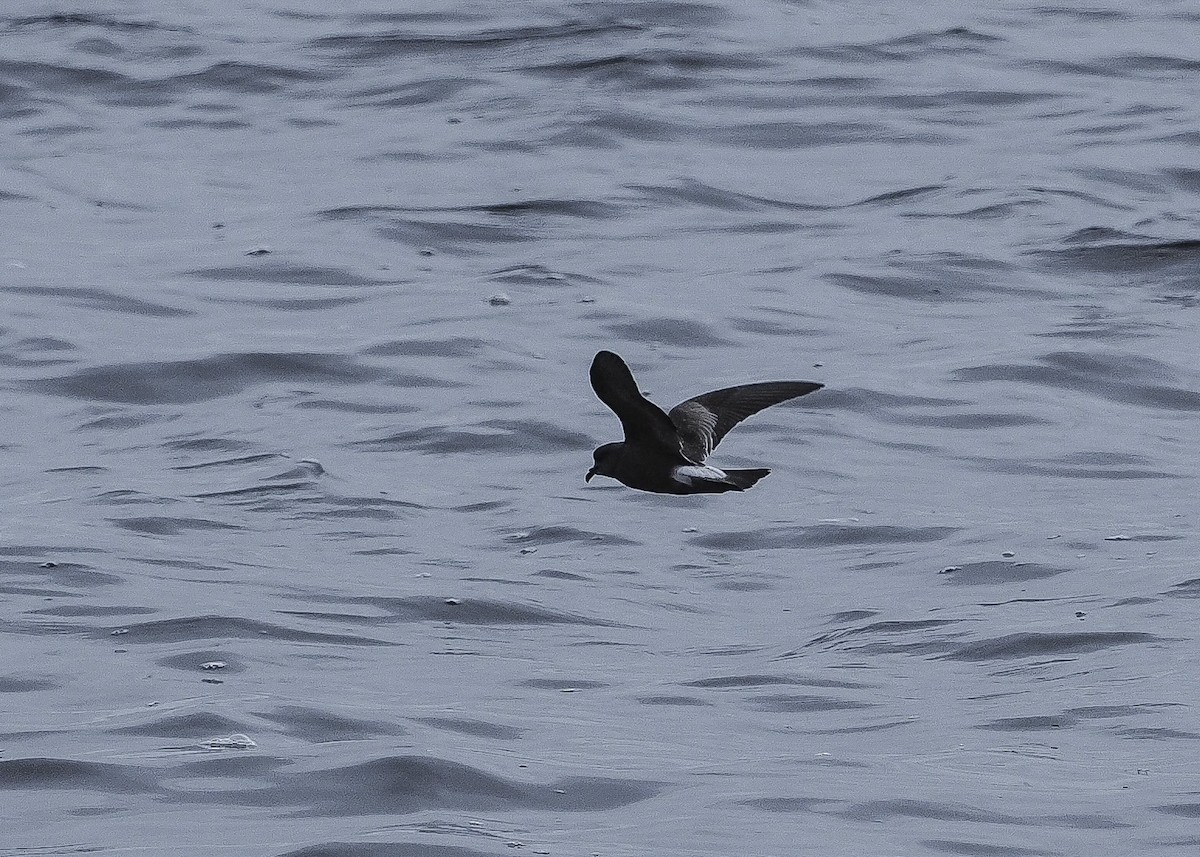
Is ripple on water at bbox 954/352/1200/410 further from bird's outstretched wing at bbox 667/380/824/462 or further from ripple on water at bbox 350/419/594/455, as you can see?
bird's outstretched wing at bbox 667/380/824/462

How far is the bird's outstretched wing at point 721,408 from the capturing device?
6707 millimetres

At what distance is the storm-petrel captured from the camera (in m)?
5.79

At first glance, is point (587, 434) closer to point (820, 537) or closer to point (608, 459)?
point (820, 537)

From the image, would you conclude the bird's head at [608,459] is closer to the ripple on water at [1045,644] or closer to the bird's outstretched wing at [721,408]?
the bird's outstretched wing at [721,408]

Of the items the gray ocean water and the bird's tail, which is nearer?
the bird's tail

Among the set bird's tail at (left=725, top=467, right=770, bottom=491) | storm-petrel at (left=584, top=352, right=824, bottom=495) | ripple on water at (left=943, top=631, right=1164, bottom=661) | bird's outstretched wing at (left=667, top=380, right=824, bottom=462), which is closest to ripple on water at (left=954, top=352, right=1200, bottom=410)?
ripple on water at (left=943, top=631, right=1164, bottom=661)

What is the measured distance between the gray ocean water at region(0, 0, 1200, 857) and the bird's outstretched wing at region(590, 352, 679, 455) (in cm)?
91

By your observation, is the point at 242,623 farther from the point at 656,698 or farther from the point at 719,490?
the point at 719,490

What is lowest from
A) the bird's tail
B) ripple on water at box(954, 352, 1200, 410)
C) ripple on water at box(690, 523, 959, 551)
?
ripple on water at box(690, 523, 959, 551)

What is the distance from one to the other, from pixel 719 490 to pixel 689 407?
0.84m

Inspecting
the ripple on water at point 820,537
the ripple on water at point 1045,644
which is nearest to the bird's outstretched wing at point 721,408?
the ripple on water at point 1045,644

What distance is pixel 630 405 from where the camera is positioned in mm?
5949

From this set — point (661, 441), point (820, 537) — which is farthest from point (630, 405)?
point (820, 537)

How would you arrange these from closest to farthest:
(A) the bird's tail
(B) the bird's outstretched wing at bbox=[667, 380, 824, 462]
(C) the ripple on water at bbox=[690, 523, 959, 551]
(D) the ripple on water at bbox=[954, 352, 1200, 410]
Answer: (A) the bird's tail < (B) the bird's outstretched wing at bbox=[667, 380, 824, 462] < (C) the ripple on water at bbox=[690, 523, 959, 551] < (D) the ripple on water at bbox=[954, 352, 1200, 410]
